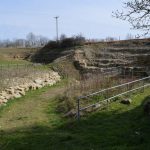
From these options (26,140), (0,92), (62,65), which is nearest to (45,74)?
(62,65)

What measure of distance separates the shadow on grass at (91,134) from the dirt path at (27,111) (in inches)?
46.0

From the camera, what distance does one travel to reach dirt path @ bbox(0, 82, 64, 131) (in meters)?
18.2

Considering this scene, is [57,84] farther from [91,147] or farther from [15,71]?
[91,147]

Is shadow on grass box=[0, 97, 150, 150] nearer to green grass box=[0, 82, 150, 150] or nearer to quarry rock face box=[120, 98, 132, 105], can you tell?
green grass box=[0, 82, 150, 150]

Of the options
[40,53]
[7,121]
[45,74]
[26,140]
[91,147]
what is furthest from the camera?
[40,53]

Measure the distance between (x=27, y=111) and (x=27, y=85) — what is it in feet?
24.9

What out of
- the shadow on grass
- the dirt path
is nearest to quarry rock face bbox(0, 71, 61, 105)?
the dirt path

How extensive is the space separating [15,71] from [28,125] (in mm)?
14572

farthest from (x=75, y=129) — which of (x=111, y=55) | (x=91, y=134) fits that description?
(x=111, y=55)

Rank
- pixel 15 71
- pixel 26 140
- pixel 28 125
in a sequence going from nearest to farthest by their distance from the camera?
pixel 26 140 → pixel 28 125 → pixel 15 71

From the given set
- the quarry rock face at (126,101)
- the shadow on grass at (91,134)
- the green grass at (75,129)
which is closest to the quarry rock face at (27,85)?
the green grass at (75,129)

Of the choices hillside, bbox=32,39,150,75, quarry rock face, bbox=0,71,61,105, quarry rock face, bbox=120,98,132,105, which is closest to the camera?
quarry rock face, bbox=120,98,132,105

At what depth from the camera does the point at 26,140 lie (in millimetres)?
14180

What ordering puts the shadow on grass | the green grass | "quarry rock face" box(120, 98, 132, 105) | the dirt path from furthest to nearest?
1. "quarry rock face" box(120, 98, 132, 105)
2. the dirt path
3. the green grass
4. the shadow on grass
